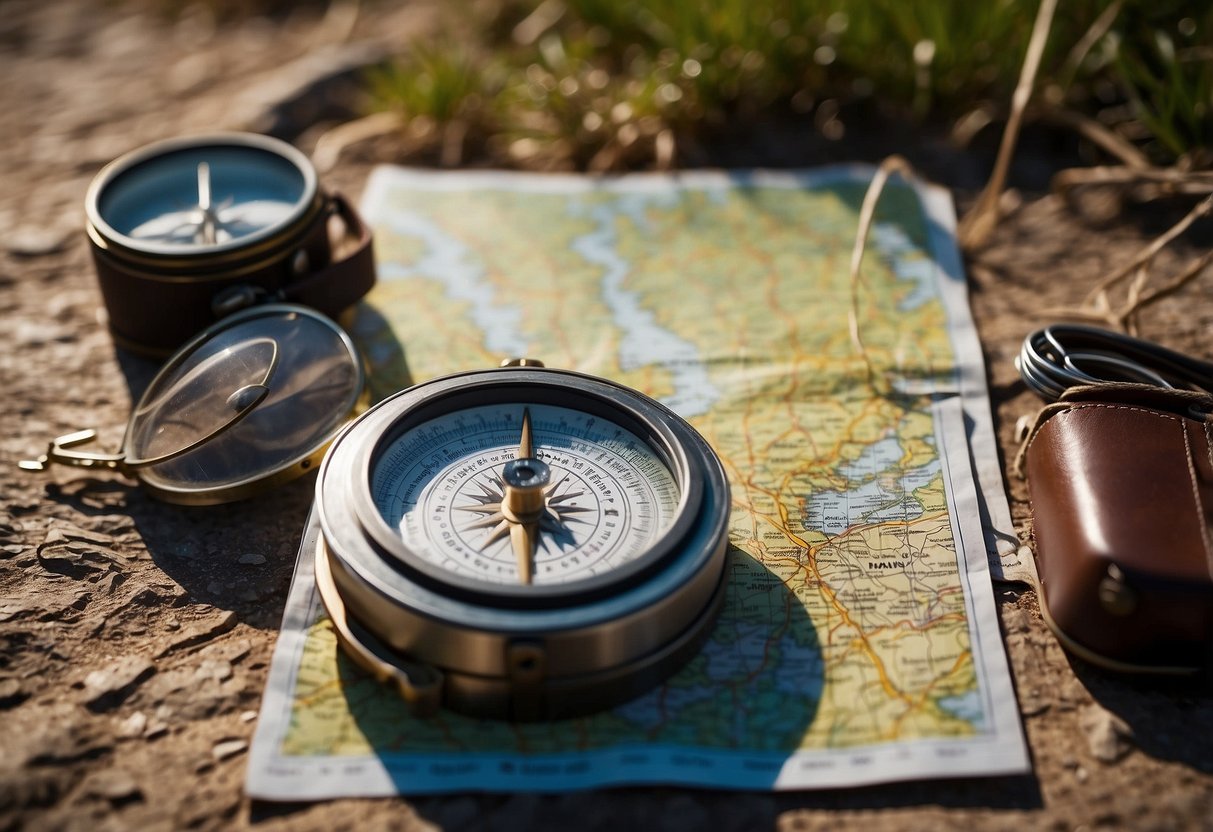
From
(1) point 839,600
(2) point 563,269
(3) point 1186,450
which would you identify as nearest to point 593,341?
(2) point 563,269

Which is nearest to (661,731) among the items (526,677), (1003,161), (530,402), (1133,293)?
(526,677)

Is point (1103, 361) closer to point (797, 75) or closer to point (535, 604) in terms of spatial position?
point (535, 604)

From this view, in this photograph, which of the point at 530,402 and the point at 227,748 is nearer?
the point at 227,748

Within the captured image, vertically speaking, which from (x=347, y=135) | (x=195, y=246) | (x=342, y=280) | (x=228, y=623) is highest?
(x=195, y=246)

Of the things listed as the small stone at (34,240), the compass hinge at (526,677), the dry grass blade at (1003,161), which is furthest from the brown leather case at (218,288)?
the dry grass blade at (1003,161)

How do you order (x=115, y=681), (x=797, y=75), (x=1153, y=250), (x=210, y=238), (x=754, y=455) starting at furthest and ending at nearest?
1. (x=797, y=75)
2. (x=1153, y=250)
3. (x=210, y=238)
4. (x=754, y=455)
5. (x=115, y=681)

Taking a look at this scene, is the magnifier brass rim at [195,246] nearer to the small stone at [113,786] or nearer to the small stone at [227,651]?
the small stone at [227,651]
